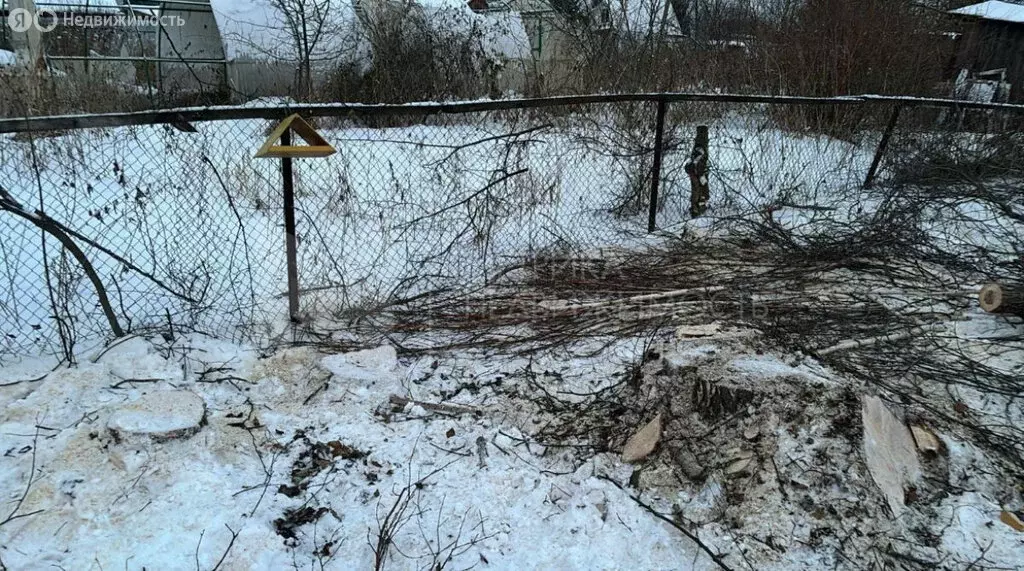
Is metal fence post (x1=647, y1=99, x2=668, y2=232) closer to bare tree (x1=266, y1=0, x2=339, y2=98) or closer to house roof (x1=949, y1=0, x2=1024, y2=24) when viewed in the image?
bare tree (x1=266, y1=0, x2=339, y2=98)

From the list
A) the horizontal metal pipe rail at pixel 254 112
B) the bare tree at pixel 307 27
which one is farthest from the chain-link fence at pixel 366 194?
the bare tree at pixel 307 27

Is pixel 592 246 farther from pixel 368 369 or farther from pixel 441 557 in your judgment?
pixel 441 557

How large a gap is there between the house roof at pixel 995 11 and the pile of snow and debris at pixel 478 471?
15103 millimetres

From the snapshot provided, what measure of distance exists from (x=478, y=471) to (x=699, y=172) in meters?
4.93

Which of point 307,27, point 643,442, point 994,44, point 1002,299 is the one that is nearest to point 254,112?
point 643,442

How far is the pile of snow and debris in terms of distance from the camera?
2219 millimetres

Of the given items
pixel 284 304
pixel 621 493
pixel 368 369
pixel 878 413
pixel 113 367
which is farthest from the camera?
pixel 284 304

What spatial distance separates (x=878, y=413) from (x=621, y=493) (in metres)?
1.30

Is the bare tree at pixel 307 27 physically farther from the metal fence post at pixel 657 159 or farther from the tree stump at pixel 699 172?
the tree stump at pixel 699 172

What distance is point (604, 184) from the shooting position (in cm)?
675

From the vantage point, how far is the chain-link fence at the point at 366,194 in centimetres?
366

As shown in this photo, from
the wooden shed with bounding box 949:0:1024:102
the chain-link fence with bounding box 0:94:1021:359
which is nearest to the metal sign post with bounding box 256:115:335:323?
the chain-link fence with bounding box 0:94:1021:359

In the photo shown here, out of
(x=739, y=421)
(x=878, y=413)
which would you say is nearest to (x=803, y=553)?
(x=739, y=421)

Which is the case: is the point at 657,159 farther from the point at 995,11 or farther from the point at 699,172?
the point at 995,11
